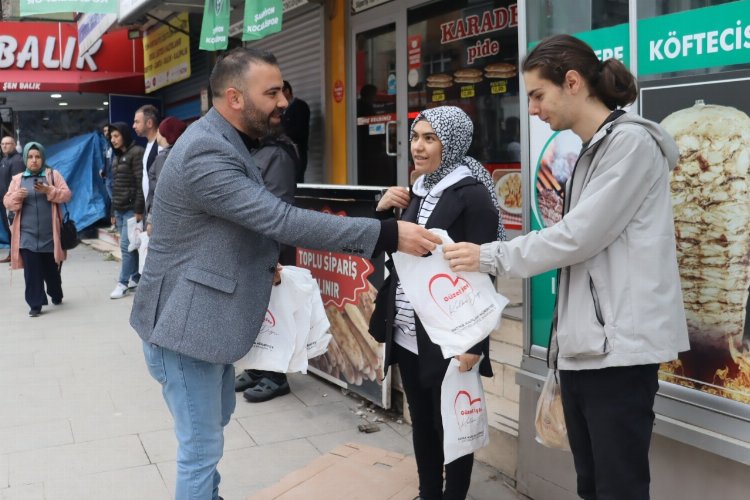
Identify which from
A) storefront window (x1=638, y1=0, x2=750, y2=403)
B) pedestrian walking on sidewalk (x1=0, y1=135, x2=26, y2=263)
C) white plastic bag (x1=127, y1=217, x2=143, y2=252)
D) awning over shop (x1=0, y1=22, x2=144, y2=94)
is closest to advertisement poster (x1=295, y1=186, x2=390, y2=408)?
storefront window (x1=638, y1=0, x2=750, y2=403)

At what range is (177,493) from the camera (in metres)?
2.81

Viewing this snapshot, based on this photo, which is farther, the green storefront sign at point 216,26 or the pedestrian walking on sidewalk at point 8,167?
the pedestrian walking on sidewalk at point 8,167

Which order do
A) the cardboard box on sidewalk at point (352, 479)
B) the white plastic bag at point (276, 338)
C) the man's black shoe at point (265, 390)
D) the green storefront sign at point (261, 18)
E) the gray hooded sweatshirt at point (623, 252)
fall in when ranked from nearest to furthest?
the gray hooded sweatshirt at point (623, 252) → the white plastic bag at point (276, 338) → the cardboard box on sidewalk at point (352, 479) → the man's black shoe at point (265, 390) → the green storefront sign at point (261, 18)

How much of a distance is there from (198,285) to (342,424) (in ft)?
7.83

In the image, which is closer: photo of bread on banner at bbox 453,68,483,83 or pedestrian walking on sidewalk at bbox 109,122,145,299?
photo of bread on banner at bbox 453,68,483,83

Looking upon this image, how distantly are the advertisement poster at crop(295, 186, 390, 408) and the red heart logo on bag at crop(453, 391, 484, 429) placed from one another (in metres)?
1.68

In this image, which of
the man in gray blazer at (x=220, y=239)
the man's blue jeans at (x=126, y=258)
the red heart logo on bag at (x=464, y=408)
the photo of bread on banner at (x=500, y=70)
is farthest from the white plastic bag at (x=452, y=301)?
the man's blue jeans at (x=126, y=258)

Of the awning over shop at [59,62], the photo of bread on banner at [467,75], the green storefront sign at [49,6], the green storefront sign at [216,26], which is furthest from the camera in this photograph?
the awning over shop at [59,62]

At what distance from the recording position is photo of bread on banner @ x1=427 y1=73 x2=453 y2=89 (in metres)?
6.67

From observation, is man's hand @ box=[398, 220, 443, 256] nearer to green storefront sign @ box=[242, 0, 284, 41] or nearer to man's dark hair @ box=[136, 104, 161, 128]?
green storefront sign @ box=[242, 0, 284, 41]

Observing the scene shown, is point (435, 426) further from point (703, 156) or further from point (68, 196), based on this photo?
point (68, 196)

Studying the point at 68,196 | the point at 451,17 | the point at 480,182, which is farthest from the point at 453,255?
the point at 68,196

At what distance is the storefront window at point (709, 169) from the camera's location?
8.20 ft

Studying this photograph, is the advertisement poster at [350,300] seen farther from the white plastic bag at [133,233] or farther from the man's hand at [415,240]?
the white plastic bag at [133,233]
